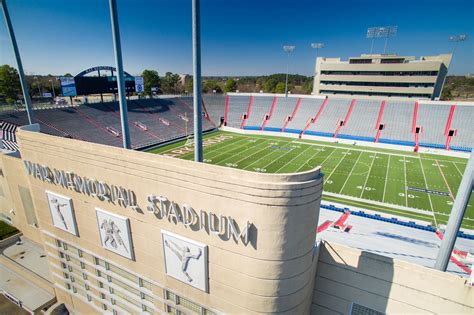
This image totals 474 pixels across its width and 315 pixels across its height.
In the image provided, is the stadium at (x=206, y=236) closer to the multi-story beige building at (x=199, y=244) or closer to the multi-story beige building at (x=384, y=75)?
the multi-story beige building at (x=199, y=244)

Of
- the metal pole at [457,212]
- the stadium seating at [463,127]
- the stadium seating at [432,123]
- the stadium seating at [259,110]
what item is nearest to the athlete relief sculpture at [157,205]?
the metal pole at [457,212]

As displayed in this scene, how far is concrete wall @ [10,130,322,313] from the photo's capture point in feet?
24.0

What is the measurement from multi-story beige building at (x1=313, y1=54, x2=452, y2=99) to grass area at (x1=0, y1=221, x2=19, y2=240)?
70568 mm

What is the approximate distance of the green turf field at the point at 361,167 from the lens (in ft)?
73.3

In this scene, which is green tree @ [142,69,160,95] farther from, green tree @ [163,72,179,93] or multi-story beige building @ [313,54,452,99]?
multi-story beige building @ [313,54,452,99]

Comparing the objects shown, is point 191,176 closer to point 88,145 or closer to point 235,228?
point 235,228

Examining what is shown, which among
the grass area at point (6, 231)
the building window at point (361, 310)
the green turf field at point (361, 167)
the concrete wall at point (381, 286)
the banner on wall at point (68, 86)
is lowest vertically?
the grass area at point (6, 231)

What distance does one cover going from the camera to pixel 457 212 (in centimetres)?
830

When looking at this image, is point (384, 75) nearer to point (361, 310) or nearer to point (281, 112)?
point (281, 112)

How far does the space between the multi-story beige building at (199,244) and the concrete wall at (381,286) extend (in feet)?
0.12

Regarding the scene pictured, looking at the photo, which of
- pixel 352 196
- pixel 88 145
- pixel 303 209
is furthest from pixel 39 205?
pixel 352 196

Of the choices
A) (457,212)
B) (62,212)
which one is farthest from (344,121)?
(62,212)

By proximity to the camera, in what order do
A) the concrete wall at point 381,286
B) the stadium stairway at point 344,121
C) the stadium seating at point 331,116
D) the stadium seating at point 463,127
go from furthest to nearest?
the stadium seating at point 331,116 < the stadium stairway at point 344,121 < the stadium seating at point 463,127 < the concrete wall at point 381,286

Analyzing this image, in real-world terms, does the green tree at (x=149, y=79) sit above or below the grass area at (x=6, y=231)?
above
